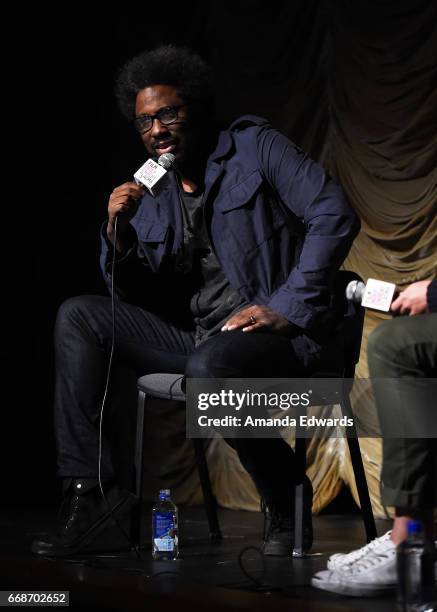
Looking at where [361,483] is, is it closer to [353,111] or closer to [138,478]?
[138,478]

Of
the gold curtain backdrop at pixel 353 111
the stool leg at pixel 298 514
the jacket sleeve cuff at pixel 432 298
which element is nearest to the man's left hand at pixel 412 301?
the jacket sleeve cuff at pixel 432 298

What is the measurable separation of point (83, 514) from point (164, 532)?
0.19 meters

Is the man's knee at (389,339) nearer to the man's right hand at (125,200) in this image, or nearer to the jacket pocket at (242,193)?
the jacket pocket at (242,193)

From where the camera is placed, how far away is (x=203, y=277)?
238 centimetres

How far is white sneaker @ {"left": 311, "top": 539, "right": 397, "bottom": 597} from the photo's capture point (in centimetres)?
161

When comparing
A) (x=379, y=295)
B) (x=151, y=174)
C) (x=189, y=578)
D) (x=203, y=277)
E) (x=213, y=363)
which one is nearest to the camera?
(x=379, y=295)

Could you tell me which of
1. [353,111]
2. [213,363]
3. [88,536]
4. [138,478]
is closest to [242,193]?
[213,363]

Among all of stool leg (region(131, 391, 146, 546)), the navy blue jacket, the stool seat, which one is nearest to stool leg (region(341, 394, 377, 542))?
the navy blue jacket

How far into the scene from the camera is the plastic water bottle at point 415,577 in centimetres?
142

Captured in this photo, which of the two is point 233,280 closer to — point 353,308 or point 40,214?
point 353,308

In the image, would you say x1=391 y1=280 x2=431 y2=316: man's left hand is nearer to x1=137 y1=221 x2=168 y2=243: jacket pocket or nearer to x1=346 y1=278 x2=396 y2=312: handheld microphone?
x1=346 y1=278 x2=396 y2=312: handheld microphone

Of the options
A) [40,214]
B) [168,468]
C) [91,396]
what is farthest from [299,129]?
[91,396]

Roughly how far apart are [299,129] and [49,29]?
1.15 metres

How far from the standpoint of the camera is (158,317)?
2387 millimetres
